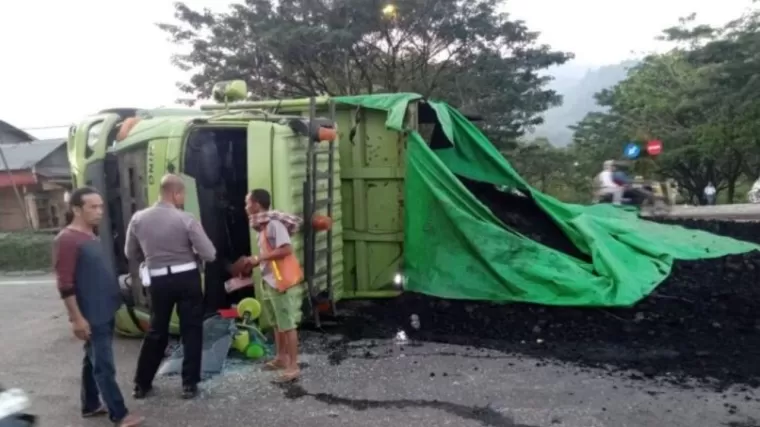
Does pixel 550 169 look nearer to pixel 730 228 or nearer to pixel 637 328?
pixel 730 228

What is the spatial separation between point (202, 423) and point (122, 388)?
996 mm

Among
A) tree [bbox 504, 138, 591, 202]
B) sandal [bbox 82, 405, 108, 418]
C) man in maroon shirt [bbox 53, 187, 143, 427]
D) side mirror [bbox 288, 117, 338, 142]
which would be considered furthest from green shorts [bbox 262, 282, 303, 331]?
tree [bbox 504, 138, 591, 202]

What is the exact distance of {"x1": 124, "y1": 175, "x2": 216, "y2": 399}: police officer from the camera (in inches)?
178

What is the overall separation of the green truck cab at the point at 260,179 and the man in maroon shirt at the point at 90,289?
58.7 inches

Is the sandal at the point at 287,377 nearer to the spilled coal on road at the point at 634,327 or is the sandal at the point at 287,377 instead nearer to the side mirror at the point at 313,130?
the spilled coal on road at the point at 634,327

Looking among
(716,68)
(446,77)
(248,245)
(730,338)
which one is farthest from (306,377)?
(716,68)

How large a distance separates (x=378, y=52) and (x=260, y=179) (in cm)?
1556

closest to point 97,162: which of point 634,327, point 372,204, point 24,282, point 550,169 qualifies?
point 372,204

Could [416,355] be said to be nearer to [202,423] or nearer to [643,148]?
[202,423]

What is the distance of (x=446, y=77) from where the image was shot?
2100 centimetres

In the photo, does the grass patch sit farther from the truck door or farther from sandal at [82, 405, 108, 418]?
sandal at [82, 405, 108, 418]

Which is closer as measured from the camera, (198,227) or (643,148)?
(198,227)

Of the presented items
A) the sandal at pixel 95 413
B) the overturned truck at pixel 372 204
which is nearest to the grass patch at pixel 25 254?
the overturned truck at pixel 372 204

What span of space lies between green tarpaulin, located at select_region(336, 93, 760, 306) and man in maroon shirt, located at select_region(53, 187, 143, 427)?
322cm
